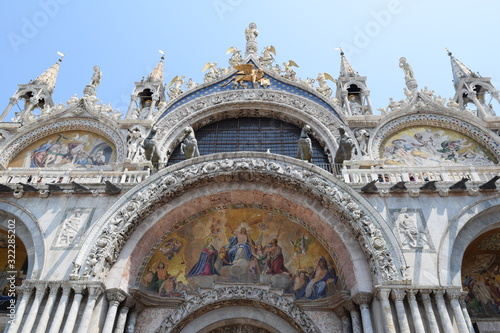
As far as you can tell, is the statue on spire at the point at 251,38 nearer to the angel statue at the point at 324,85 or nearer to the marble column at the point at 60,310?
the angel statue at the point at 324,85

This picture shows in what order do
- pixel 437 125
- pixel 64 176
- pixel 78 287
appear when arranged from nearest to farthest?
pixel 78 287
pixel 64 176
pixel 437 125

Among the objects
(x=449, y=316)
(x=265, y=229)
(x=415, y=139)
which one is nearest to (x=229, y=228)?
(x=265, y=229)

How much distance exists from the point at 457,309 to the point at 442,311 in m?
0.36

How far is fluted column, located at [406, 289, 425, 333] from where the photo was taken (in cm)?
755

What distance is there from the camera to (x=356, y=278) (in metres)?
8.74

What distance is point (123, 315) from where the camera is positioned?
8797mm

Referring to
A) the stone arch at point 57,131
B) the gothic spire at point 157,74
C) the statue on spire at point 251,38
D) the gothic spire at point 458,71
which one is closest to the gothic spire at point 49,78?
the stone arch at point 57,131

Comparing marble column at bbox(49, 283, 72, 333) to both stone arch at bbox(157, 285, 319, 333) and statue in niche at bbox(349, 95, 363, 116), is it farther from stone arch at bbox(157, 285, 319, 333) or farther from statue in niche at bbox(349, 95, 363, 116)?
statue in niche at bbox(349, 95, 363, 116)

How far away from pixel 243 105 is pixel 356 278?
30.0 ft

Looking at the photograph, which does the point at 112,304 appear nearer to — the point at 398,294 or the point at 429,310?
the point at 398,294

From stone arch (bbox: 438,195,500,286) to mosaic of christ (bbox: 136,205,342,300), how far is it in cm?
255

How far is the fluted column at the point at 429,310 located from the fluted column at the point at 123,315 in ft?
22.0

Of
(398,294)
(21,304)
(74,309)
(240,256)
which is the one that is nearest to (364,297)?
(398,294)

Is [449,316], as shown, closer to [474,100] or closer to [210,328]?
[210,328]
